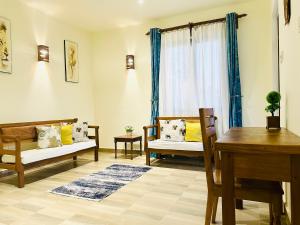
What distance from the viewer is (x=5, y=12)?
11.8ft

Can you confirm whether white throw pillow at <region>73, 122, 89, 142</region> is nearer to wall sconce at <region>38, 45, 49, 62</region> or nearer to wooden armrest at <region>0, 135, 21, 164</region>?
wooden armrest at <region>0, 135, 21, 164</region>

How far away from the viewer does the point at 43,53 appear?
13.6ft

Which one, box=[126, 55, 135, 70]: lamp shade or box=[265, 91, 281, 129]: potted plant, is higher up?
box=[126, 55, 135, 70]: lamp shade

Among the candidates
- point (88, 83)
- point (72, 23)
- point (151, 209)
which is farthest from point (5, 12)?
point (151, 209)

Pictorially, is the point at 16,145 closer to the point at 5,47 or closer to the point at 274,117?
the point at 5,47

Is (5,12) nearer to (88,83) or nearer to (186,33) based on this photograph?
(88,83)

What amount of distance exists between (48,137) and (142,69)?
2285 millimetres

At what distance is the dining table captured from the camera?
1208mm

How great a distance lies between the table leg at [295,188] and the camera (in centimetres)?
121

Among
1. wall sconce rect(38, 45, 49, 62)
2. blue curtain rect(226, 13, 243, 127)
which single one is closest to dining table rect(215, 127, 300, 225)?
blue curtain rect(226, 13, 243, 127)

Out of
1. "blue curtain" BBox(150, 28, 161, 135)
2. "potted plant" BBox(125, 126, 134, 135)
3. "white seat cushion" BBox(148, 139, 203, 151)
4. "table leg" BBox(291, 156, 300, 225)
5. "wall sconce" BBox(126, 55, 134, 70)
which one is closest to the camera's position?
"table leg" BBox(291, 156, 300, 225)

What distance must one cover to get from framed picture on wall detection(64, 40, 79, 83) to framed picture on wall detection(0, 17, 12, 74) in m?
1.19

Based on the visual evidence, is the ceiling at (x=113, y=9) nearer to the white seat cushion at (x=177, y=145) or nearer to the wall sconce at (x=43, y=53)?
the wall sconce at (x=43, y=53)

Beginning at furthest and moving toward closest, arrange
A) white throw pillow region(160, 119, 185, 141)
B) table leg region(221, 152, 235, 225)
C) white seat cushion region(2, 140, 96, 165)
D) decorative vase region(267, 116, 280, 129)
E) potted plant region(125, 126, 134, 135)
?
potted plant region(125, 126, 134, 135), white throw pillow region(160, 119, 185, 141), white seat cushion region(2, 140, 96, 165), decorative vase region(267, 116, 280, 129), table leg region(221, 152, 235, 225)
